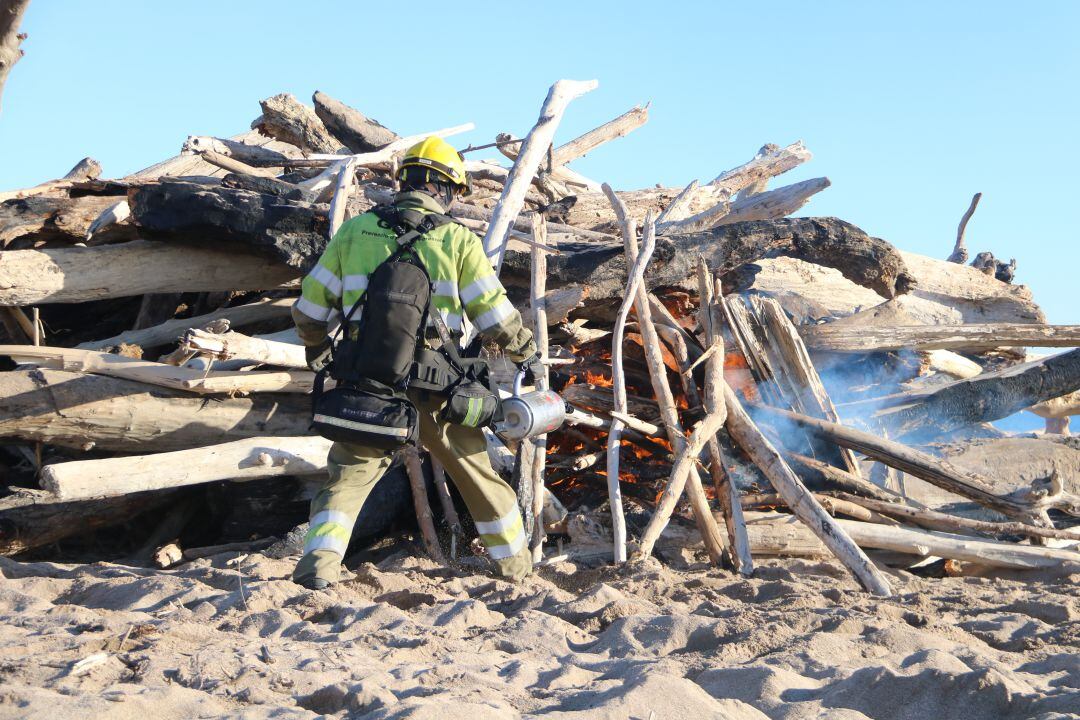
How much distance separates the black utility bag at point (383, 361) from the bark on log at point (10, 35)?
1.99 meters

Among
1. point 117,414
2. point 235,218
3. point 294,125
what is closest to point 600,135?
point 294,125

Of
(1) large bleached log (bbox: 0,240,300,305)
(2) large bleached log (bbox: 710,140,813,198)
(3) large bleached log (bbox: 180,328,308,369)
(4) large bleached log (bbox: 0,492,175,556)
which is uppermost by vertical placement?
(2) large bleached log (bbox: 710,140,813,198)

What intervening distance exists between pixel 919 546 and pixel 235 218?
5.36 m

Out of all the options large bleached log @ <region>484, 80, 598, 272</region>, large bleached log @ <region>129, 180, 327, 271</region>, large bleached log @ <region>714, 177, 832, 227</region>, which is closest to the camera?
large bleached log @ <region>484, 80, 598, 272</region>

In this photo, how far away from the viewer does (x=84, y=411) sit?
649 cm

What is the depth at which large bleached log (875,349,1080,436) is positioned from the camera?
8.05m

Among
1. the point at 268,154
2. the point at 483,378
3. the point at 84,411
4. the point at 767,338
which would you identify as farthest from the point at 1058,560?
the point at 268,154

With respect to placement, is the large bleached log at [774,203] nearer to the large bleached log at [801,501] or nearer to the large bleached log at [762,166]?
the large bleached log at [762,166]

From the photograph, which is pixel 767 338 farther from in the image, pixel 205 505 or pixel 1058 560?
pixel 205 505

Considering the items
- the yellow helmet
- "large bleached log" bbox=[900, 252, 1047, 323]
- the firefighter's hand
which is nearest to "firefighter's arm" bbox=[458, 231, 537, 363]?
the yellow helmet

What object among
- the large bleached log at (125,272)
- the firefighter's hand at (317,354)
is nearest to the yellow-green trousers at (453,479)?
the firefighter's hand at (317,354)

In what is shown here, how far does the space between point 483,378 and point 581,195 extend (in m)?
5.09

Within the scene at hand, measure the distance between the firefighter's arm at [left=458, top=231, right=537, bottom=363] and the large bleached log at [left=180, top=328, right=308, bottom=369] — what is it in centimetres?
157

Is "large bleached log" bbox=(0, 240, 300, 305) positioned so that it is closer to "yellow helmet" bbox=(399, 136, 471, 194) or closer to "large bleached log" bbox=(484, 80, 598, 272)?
"large bleached log" bbox=(484, 80, 598, 272)
